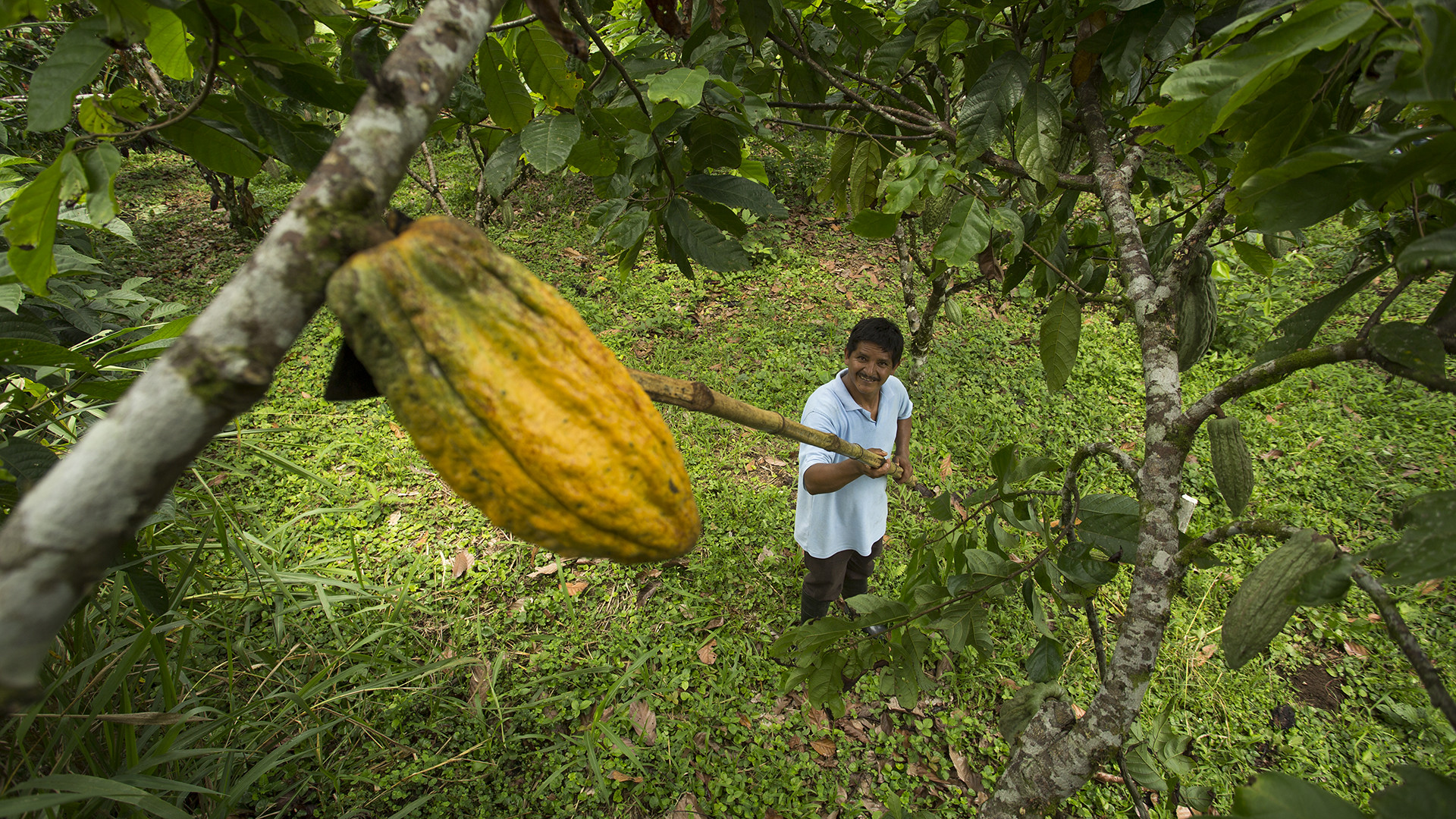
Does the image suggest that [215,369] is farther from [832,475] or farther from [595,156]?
[832,475]

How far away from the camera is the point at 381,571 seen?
286 centimetres

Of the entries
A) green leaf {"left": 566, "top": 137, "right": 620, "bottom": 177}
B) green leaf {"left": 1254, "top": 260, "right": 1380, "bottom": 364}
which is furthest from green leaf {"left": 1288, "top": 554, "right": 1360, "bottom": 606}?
green leaf {"left": 566, "top": 137, "right": 620, "bottom": 177}

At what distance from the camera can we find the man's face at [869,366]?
232cm

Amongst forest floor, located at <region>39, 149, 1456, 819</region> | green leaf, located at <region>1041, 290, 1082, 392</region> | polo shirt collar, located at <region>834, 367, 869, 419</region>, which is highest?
green leaf, located at <region>1041, 290, 1082, 392</region>

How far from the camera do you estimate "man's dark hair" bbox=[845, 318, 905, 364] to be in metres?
2.32

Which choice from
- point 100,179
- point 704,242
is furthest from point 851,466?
point 100,179

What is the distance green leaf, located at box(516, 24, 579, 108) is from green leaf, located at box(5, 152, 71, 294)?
64 centimetres

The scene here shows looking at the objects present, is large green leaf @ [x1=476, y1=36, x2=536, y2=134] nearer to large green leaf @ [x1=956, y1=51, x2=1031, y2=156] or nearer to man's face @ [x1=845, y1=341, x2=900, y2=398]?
large green leaf @ [x1=956, y1=51, x2=1031, y2=156]

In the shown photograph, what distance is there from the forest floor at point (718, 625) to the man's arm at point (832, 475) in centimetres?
75

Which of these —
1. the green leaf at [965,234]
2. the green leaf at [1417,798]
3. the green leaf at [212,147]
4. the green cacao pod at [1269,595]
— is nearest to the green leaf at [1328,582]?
the green cacao pod at [1269,595]

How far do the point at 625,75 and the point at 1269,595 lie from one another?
1.14m

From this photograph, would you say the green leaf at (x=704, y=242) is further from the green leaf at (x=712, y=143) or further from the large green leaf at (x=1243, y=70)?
the large green leaf at (x=1243, y=70)

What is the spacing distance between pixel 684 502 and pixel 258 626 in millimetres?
2728

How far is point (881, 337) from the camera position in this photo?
2.32 meters
